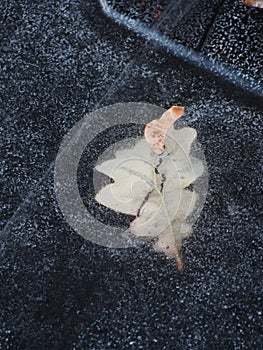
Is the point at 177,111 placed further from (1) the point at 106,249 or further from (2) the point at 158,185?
(1) the point at 106,249

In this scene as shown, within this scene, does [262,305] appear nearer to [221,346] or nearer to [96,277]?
[221,346]

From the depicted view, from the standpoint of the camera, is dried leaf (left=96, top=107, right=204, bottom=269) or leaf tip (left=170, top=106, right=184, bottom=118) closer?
dried leaf (left=96, top=107, right=204, bottom=269)

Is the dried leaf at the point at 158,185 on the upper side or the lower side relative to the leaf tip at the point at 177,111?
lower

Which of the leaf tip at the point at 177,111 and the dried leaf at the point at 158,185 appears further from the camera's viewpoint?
the leaf tip at the point at 177,111

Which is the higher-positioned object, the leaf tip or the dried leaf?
the leaf tip

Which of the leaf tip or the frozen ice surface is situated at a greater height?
the leaf tip

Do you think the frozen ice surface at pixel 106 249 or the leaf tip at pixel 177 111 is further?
the leaf tip at pixel 177 111

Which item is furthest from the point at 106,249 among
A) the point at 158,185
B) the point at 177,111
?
the point at 177,111

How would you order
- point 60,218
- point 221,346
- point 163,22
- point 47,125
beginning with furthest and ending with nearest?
point 163,22 < point 47,125 < point 60,218 < point 221,346

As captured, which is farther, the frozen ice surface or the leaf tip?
the leaf tip

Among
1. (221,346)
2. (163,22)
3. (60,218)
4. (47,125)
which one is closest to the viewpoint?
(221,346)

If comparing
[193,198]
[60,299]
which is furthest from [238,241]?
[60,299]
